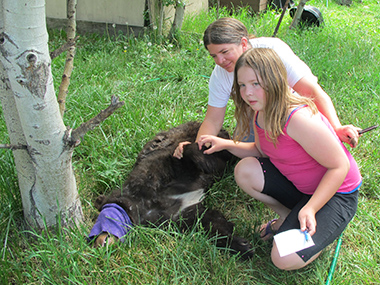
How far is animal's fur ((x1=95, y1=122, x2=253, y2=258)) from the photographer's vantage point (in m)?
2.48

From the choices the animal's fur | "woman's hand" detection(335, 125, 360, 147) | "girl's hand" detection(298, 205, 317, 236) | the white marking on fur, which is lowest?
the white marking on fur

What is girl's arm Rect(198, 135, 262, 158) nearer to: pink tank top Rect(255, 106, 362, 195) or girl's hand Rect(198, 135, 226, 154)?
girl's hand Rect(198, 135, 226, 154)

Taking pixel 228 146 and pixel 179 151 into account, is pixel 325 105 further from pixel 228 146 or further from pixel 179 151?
pixel 179 151

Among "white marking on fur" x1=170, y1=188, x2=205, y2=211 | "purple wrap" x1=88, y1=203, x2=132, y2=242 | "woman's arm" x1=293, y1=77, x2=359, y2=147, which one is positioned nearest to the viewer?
"purple wrap" x1=88, y1=203, x2=132, y2=242

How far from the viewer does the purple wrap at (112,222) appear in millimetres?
2236

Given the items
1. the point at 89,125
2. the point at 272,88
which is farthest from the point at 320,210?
the point at 89,125

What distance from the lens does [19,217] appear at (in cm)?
241

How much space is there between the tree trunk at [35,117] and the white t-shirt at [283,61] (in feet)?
4.36

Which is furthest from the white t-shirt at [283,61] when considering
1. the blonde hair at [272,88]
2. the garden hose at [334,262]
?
the garden hose at [334,262]

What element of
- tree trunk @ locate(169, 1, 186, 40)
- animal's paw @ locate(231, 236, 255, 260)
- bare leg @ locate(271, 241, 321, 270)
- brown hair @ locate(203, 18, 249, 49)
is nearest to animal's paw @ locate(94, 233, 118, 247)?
animal's paw @ locate(231, 236, 255, 260)

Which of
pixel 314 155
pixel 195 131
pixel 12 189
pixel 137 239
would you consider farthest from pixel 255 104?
pixel 12 189

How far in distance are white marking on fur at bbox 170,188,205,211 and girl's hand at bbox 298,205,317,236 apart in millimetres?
900

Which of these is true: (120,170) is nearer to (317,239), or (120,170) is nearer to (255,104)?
(255,104)

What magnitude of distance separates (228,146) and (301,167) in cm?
62
